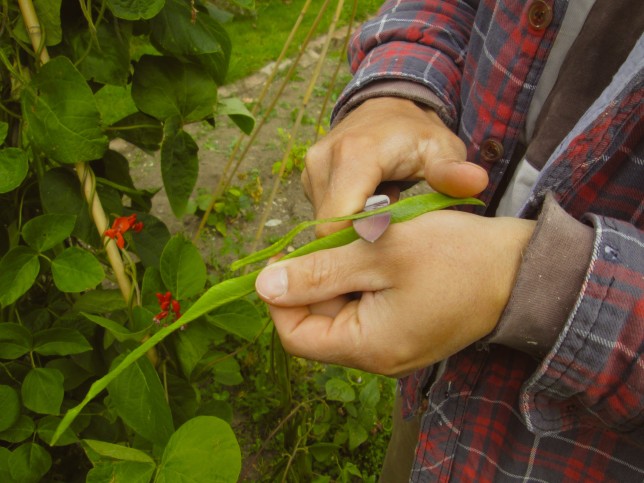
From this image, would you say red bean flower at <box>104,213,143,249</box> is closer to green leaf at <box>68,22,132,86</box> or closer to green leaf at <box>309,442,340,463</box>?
green leaf at <box>68,22,132,86</box>

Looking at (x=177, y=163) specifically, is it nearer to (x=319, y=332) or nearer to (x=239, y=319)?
(x=239, y=319)

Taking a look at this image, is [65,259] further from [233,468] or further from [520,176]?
[520,176]

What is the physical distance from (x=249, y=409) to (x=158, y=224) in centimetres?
77

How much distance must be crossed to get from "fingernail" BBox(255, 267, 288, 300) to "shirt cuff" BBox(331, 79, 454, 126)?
13.7 inches

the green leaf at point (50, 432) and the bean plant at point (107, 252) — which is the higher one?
the bean plant at point (107, 252)

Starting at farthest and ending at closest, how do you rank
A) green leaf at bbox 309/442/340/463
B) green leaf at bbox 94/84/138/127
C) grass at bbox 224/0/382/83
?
1. grass at bbox 224/0/382/83
2. green leaf at bbox 94/84/138/127
3. green leaf at bbox 309/442/340/463

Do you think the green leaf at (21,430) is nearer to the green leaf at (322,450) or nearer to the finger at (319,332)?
the finger at (319,332)

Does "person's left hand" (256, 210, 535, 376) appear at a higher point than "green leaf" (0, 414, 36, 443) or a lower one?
higher

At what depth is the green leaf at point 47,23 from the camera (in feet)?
1.97

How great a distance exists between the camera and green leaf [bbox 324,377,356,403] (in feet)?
4.24

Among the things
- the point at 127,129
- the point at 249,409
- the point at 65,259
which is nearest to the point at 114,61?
the point at 127,129

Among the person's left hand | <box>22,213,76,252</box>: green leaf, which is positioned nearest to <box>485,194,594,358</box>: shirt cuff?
the person's left hand

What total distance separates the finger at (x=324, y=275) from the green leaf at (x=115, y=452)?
23 centimetres

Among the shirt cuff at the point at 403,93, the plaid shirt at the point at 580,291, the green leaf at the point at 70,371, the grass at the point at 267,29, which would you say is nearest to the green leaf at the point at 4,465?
the green leaf at the point at 70,371
